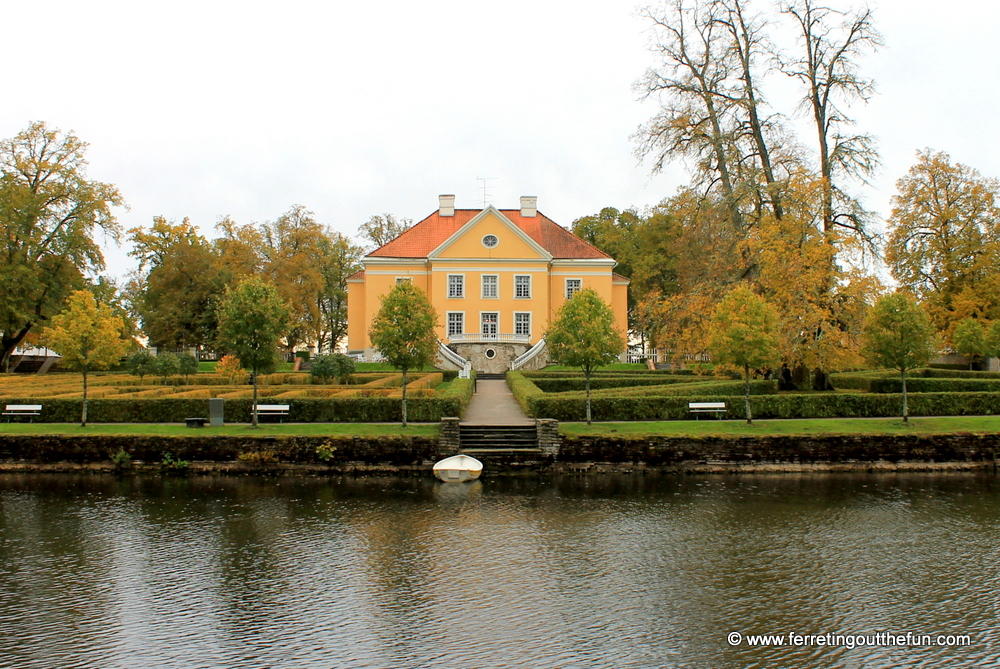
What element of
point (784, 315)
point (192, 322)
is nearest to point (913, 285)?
point (784, 315)

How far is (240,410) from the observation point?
2091cm

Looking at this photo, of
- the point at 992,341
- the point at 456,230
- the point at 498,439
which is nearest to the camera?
the point at 498,439

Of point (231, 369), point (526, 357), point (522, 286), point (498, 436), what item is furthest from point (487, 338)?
point (498, 436)

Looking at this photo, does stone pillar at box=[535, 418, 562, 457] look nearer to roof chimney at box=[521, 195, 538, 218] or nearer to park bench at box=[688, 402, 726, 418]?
park bench at box=[688, 402, 726, 418]

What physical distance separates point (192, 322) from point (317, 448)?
27.7 m

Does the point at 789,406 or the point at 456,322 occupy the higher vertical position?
the point at 456,322

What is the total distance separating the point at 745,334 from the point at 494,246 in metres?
24.9

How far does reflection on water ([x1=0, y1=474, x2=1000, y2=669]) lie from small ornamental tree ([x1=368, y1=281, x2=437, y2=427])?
537cm

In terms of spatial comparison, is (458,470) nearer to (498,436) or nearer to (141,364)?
(498,436)

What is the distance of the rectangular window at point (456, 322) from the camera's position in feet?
143

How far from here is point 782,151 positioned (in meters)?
27.0

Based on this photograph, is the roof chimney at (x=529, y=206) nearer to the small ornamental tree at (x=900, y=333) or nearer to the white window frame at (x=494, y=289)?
the white window frame at (x=494, y=289)

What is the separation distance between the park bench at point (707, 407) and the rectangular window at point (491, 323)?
77.0 ft

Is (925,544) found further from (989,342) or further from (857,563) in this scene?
(989,342)
